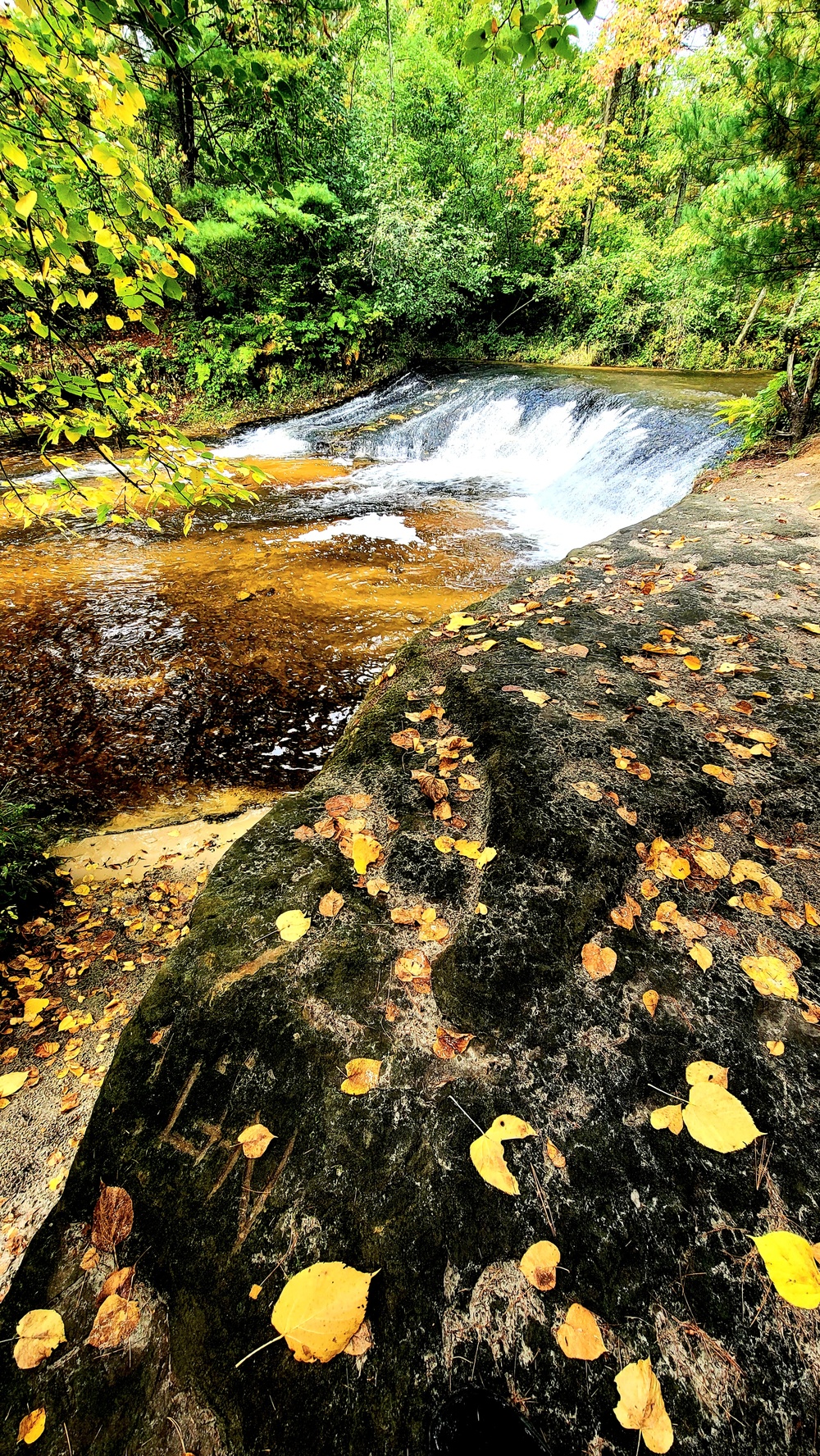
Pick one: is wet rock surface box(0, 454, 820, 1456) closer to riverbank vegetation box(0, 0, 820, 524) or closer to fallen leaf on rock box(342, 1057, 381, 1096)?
fallen leaf on rock box(342, 1057, 381, 1096)

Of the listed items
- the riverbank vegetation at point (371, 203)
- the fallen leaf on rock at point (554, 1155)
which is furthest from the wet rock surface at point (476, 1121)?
the riverbank vegetation at point (371, 203)

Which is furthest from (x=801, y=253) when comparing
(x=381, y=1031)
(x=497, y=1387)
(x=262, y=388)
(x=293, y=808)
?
(x=262, y=388)

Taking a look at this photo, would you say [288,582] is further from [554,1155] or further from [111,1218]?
[554,1155]

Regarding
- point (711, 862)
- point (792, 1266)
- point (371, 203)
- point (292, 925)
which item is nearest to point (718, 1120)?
point (792, 1266)

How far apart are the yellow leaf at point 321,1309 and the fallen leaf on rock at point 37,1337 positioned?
42cm

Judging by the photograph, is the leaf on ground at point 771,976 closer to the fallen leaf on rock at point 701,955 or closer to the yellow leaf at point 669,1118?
the fallen leaf on rock at point 701,955

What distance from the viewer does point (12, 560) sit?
6164 mm

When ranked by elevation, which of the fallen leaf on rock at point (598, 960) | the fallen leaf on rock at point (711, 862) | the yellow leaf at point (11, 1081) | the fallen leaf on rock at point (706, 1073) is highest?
the fallen leaf on rock at point (711, 862)

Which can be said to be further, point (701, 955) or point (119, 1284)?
point (701, 955)

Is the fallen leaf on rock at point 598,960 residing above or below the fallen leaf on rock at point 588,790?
below

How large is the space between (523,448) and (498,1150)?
1206 centimetres

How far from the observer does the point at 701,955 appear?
56.7 inches

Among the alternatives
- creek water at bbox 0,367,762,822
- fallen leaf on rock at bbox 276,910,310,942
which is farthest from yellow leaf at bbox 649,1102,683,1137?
creek water at bbox 0,367,762,822

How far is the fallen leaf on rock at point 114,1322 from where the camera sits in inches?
40.0
